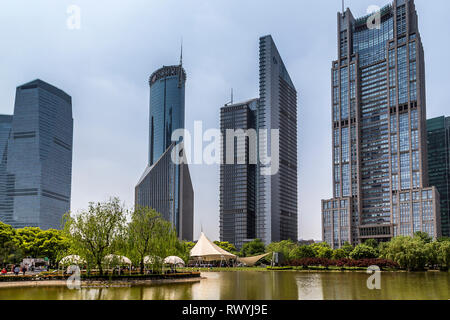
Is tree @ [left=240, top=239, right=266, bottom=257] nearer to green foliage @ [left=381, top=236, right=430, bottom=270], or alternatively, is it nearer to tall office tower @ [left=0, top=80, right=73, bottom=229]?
green foliage @ [left=381, top=236, right=430, bottom=270]

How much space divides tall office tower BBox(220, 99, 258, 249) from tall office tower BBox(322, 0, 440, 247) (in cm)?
3294

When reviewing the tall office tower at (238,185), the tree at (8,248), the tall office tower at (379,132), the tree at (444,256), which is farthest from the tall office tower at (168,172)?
the tree at (444,256)

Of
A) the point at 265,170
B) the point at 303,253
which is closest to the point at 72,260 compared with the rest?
the point at 303,253

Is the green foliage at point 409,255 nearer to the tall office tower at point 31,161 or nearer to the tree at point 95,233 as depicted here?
the tree at point 95,233

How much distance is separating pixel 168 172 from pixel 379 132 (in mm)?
82627

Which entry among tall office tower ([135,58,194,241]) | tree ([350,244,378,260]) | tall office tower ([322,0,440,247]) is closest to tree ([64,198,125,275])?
tree ([350,244,378,260])

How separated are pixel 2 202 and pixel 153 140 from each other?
6895 centimetres

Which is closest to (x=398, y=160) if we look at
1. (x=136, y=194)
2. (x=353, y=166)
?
(x=353, y=166)

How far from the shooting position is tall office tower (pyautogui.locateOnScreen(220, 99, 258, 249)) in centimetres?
16300

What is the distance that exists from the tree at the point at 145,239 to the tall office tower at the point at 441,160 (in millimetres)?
135175

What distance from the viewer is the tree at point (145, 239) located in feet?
130

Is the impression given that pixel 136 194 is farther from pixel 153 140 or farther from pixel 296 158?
pixel 296 158

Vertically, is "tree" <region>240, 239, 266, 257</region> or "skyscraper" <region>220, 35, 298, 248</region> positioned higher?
"skyscraper" <region>220, 35, 298, 248</region>

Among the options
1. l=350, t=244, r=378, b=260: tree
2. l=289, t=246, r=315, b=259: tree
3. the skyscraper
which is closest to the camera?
l=350, t=244, r=378, b=260: tree
